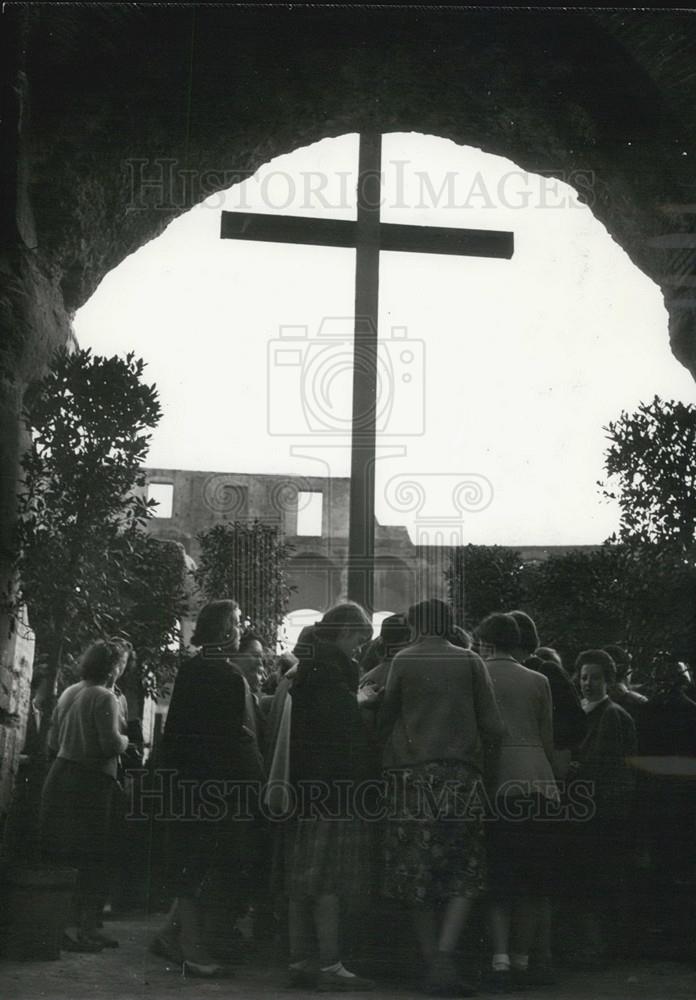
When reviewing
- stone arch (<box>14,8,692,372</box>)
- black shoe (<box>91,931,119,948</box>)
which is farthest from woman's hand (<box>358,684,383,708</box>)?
stone arch (<box>14,8,692,372</box>)

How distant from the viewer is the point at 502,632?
143 inches

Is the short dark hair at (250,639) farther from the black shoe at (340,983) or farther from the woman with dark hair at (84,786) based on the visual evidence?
the black shoe at (340,983)

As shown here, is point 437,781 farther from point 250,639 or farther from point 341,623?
point 250,639

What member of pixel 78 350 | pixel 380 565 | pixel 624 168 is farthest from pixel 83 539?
pixel 624 168

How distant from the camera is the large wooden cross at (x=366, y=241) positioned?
436cm

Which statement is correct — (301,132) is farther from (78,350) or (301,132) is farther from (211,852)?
(211,852)

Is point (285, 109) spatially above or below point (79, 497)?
above

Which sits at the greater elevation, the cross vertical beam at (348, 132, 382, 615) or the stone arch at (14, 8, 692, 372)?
the stone arch at (14, 8, 692, 372)

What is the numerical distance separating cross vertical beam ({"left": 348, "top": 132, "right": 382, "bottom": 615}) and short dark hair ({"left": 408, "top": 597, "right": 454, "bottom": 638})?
1.62ft

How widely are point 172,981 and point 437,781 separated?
119 cm

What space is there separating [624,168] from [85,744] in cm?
360

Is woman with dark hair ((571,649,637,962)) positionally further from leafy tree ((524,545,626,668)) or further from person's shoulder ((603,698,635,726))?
leafy tree ((524,545,626,668))

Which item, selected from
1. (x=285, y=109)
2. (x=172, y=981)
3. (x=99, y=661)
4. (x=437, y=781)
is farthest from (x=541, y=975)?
(x=285, y=109)

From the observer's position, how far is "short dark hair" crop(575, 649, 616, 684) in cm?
407
